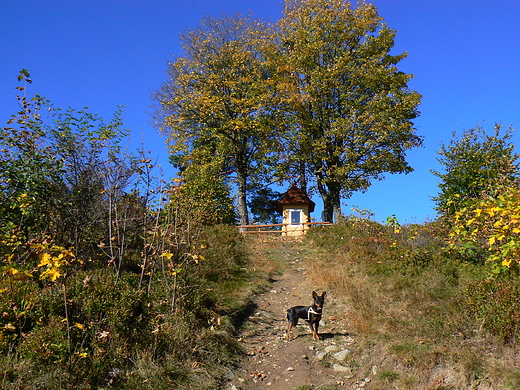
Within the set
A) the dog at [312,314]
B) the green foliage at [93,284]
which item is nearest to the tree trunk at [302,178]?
the green foliage at [93,284]

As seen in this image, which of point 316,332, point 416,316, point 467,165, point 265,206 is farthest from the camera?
point 265,206

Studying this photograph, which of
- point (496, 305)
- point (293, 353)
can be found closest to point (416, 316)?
point (496, 305)

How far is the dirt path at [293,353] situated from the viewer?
29.2ft

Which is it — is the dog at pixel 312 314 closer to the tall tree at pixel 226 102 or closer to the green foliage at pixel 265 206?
the tall tree at pixel 226 102

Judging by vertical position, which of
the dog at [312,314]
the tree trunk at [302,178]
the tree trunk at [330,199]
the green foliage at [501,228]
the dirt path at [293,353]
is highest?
the tree trunk at [302,178]

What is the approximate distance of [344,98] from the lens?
27.7m

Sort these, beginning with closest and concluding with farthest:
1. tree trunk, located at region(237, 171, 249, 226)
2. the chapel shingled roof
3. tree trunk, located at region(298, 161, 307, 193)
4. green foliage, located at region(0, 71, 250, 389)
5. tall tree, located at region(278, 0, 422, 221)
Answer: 1. green foliage, located at region(0, 71, 250, 389)
2. tall tree, located at region(278, 0, 422, 221)
3. tree trunk, located at region(237, 171, 249, 226)
4. tree trunk, located at region(298, 161, 307, 193)
5. the chapel shingled roof

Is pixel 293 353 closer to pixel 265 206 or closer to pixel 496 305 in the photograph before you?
pixel 496 305

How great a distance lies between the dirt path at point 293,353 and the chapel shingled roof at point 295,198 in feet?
58.9

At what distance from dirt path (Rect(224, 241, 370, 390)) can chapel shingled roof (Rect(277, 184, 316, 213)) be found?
1794 cm

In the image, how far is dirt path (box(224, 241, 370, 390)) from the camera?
8906mm

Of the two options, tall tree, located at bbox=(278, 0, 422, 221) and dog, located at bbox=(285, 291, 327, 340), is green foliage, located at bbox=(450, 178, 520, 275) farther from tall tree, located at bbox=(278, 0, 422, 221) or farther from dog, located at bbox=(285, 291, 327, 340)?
tall tree, located at bbox=(278, 0, 422, 221)

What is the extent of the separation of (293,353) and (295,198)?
2190cm

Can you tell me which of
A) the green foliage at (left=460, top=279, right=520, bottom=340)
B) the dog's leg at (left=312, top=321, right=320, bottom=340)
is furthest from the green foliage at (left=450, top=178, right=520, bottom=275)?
the dog's leg at (left=312, top=321, right=320, bottom=340)
